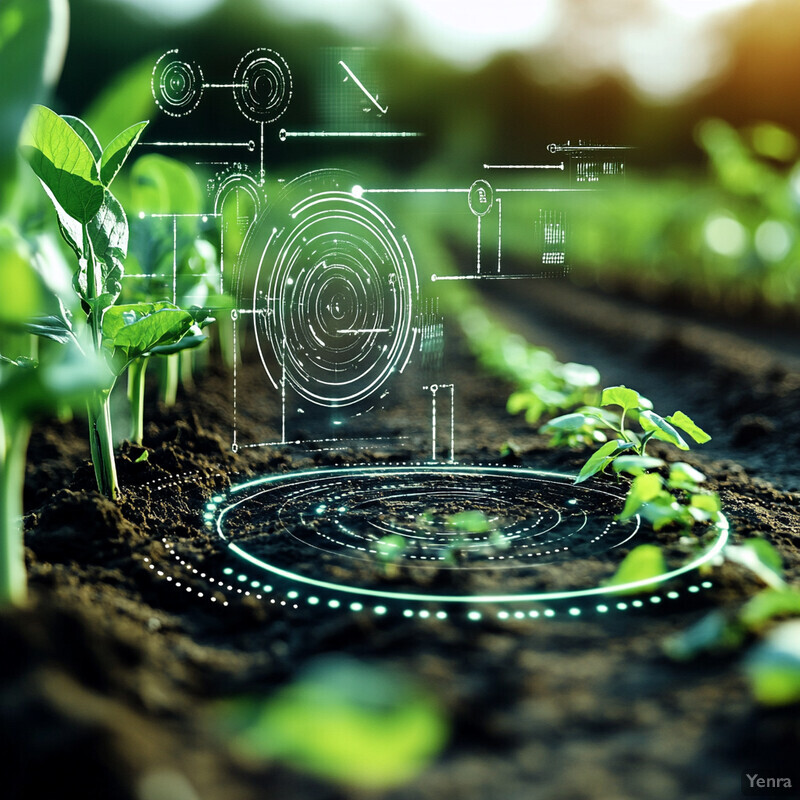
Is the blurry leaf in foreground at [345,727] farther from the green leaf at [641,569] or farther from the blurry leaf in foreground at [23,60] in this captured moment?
the blurry leaf in foreground at [23,60]

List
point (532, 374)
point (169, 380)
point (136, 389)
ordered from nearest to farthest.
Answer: point (136, 389) → point (169, 380) → point (532, 374)

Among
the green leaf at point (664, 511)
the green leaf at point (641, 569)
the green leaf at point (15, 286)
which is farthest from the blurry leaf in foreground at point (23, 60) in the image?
the green leaf at point (664, 511)

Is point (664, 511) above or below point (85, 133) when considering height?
below

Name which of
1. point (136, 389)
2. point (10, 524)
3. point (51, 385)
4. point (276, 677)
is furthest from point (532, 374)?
point (51, 385)

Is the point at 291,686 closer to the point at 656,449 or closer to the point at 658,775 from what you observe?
the point at 658,775

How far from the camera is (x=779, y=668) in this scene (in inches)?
41.8

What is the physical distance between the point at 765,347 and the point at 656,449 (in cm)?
262

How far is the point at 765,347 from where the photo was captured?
5078 mm

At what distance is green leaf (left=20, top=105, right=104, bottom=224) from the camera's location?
1.69m
